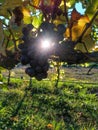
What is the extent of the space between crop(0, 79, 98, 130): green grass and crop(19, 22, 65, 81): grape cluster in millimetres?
8361

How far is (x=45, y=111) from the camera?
12.5 meters

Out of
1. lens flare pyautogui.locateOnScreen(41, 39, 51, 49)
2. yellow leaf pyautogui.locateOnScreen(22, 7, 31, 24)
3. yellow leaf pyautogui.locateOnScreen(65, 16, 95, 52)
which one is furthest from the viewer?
yellow leaf pyautogui.locateOnScreen(22, 7, 31, 24)

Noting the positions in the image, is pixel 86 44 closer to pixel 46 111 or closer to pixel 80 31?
pixel 80 31

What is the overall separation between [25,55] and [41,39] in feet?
0.31

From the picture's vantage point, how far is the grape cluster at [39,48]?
3.85 ft

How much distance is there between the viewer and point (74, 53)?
1.20 m

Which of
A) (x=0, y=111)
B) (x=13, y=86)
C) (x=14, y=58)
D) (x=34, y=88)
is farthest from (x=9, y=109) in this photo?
(x=14, y=58)

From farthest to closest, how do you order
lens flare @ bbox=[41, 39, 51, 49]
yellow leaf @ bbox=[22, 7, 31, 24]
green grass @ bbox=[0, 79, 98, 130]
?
green grass @ bbox=[0, 79, 98, 130] → yellow leaf @ bbox=[22, 7, 31, 24] → lens flare @ bbox=[41, 39, 51, 49]

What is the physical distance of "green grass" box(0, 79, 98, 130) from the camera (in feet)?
33.5

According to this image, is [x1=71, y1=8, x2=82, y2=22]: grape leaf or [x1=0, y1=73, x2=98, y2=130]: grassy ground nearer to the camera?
[x1=71, y1=8, x2=82, y2=22]: grape leaf

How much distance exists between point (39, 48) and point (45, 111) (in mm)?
11387

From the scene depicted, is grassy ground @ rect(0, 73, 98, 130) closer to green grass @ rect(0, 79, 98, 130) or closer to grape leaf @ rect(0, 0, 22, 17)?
green grass @ rect(0, 79, 98, 130)

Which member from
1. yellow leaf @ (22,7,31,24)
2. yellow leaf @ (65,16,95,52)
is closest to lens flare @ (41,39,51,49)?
yellow leaf @ (65,16,95,52)

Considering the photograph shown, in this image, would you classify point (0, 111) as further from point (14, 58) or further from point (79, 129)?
point (14, 58)
